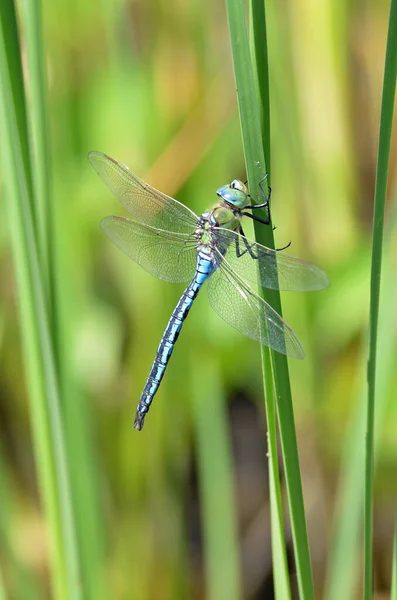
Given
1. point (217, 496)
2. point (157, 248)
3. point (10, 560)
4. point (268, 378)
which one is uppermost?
point (157, 248)

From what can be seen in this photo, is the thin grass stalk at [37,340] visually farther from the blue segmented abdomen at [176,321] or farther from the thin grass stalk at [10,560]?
the thin grass stalk at [10,560]

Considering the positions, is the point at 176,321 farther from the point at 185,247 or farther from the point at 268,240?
the point at 268,240

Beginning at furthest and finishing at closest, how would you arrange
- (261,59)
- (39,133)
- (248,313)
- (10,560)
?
(10,560), (248,313), (39,133), (261,59)

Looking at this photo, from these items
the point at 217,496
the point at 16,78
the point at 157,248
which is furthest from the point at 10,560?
the point at 16,78

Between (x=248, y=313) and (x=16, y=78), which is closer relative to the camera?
(x=16, y=78)

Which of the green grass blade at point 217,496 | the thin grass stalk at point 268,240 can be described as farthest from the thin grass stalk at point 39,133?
the green grass blade at point 217,496

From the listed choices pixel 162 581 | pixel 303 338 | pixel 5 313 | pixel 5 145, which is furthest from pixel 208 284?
pixel 162 581
